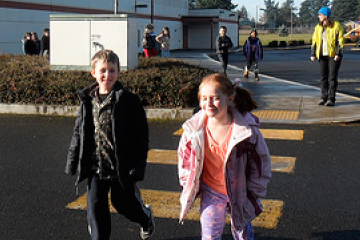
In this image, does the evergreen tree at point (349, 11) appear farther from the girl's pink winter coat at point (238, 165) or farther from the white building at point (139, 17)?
the girl's pink winter coat at point (238, 165)

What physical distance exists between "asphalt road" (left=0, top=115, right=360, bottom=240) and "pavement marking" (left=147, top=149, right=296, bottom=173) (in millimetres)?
113

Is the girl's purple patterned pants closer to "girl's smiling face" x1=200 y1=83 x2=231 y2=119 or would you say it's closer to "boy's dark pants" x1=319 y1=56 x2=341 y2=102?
"girl's smiling face" x1=200 y1=83 x2=231 y2=119

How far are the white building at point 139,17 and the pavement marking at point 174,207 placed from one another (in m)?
7.89

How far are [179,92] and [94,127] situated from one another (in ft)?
21.6

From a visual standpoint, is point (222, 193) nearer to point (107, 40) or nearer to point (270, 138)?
point (270, 138)

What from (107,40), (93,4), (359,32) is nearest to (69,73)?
(107,40)

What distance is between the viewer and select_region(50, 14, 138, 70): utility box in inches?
498

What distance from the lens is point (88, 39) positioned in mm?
12875

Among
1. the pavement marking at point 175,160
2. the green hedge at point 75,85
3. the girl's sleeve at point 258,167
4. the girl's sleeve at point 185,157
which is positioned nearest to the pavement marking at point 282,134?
the pavement marking at point 175,160

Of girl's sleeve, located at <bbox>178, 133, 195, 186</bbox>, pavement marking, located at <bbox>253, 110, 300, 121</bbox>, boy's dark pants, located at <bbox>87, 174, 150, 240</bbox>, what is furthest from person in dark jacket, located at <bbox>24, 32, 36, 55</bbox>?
girl's sleeve, located at <bbox>178, 133, 195, 186</bbox>

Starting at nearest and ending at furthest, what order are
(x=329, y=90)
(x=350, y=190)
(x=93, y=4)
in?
1. (x=350, y=190)
2. (x=329, y=90)
3. (x=93, y=4)

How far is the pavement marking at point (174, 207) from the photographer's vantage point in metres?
4.85

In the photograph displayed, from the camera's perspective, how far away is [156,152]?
7.69 metres

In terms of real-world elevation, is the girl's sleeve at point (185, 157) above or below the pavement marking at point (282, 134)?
above
